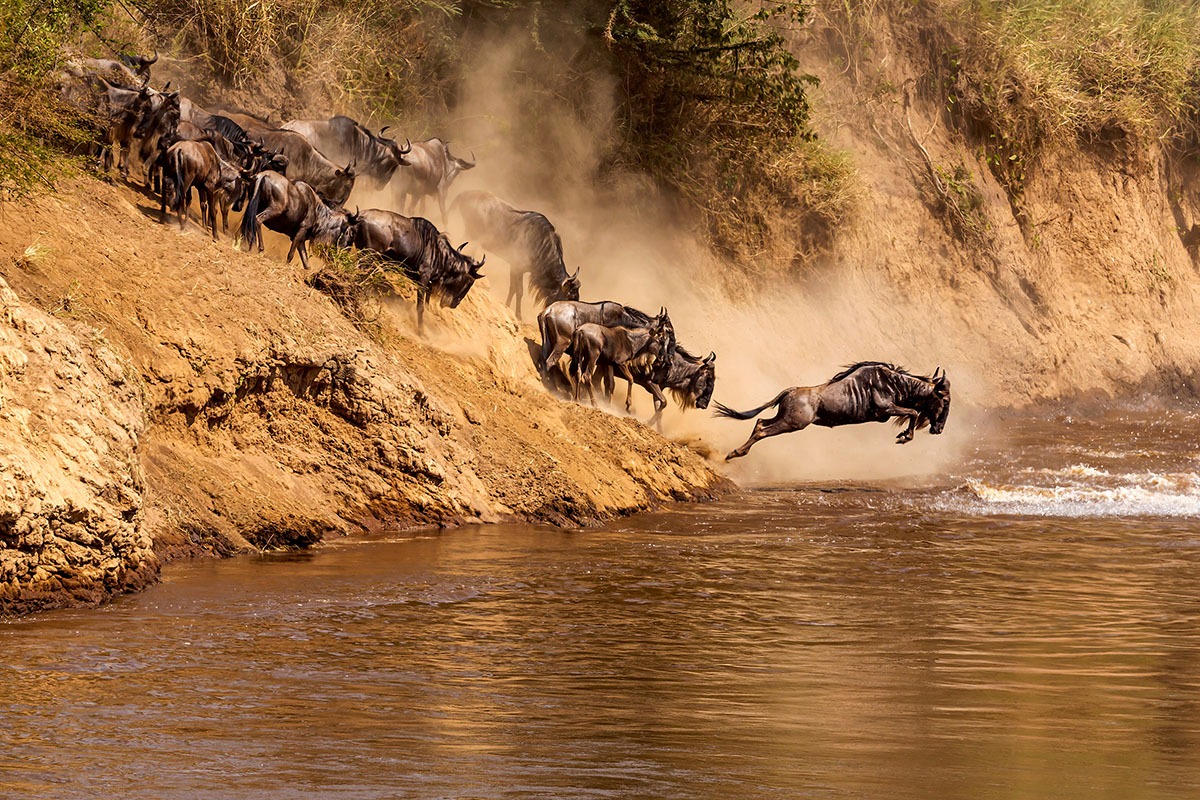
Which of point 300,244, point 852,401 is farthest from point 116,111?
point 852,401

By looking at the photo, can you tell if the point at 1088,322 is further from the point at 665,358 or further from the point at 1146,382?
the point at 665,358

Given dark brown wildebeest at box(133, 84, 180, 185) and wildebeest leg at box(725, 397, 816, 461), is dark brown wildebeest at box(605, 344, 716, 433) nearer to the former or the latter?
wildebeest leg at box(725, 397, 816, 461)

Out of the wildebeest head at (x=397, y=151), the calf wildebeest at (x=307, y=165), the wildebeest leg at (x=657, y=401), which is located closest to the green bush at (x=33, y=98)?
the calf wildebeest at (x=307, y=165)

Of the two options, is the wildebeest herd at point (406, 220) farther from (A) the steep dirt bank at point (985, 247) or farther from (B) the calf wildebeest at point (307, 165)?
(A) the steep dirt bank at point (985, 247)

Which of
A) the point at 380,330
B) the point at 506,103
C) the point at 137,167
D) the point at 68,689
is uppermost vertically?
the point at 506,103

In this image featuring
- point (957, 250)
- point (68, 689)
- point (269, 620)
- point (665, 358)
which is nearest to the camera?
point (68, 689)

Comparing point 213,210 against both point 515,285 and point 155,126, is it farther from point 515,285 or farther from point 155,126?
point 515,285

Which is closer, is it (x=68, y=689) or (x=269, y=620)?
(x=68, y=689)

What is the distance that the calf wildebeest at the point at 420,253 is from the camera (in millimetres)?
14016

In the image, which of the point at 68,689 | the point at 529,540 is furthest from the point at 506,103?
the point at 68,689

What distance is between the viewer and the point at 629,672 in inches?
257

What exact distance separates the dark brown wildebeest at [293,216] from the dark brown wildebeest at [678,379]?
387cm

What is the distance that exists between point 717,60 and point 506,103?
3098mm

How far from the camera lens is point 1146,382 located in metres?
26.3
